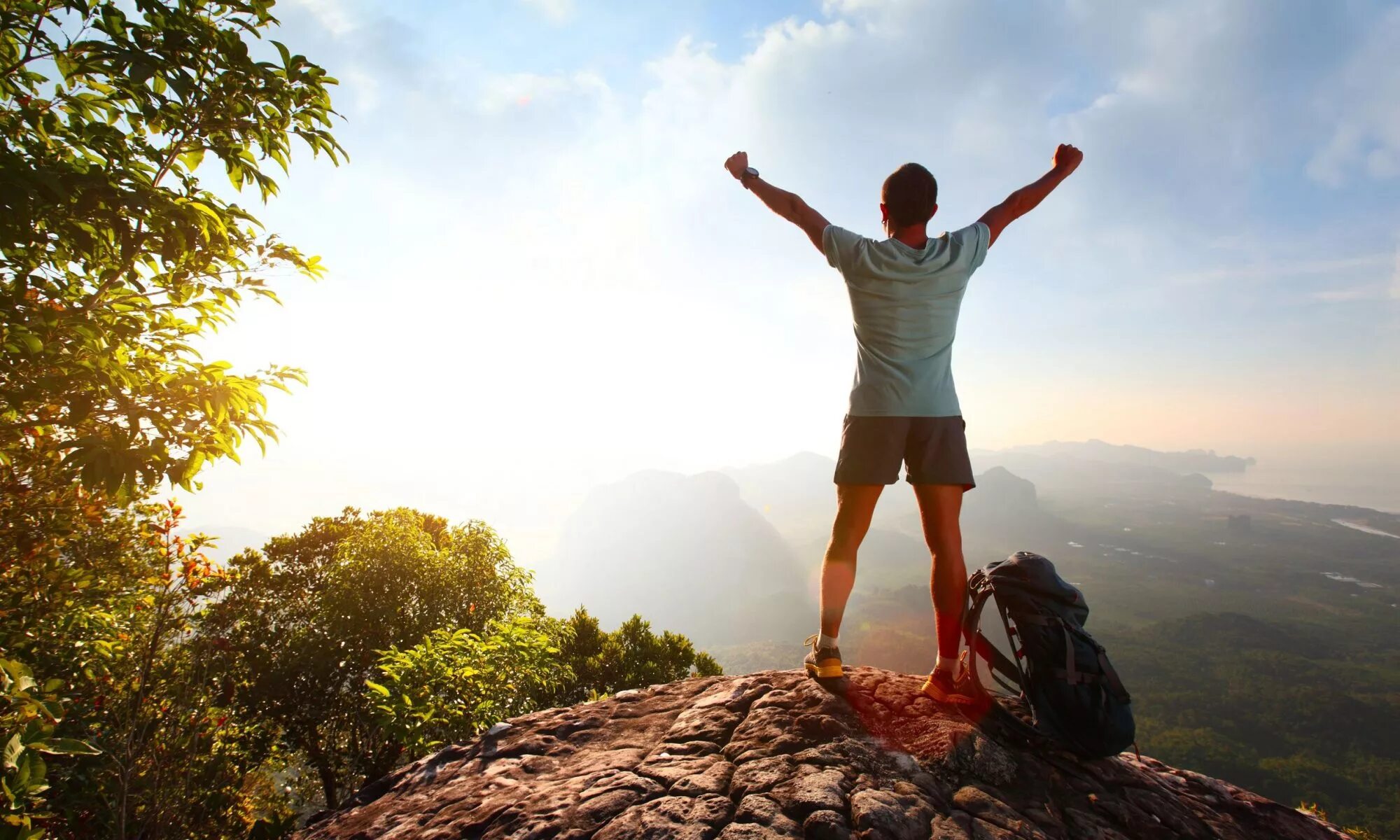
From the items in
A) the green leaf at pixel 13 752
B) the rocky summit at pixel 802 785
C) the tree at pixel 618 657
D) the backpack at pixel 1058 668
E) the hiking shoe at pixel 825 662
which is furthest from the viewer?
the tree at pixel 618 657

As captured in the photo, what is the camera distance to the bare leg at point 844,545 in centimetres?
351

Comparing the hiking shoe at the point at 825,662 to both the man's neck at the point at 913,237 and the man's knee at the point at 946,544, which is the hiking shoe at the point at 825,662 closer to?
the man's knee at the point at 946,544

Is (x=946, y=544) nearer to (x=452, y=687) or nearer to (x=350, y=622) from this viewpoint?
(x=452, y=687)

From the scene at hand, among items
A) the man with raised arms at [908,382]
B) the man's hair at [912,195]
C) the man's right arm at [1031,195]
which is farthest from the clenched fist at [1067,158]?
the man's hair at [912,195]

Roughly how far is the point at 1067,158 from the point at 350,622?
1747 centimetres

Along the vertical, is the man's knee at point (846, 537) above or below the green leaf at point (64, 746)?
above

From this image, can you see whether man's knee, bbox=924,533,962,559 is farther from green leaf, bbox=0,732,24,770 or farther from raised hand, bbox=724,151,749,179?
green leaf, bbox=0,732,24,770

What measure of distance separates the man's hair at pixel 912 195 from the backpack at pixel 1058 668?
93.3 inches

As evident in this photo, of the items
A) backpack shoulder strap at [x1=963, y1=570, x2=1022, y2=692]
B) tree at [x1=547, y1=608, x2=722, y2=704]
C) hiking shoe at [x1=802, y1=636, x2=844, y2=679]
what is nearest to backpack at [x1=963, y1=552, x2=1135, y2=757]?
backpack shoulder strap at [x1=963, y1=570, x2=1022, y2=692]

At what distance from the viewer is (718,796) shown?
2.81m

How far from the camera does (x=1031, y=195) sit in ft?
12.5

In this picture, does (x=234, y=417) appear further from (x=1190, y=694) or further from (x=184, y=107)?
(x=1190, y=694)

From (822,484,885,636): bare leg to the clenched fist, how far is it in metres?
2.75

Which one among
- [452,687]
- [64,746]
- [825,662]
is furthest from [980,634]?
[452,687]
